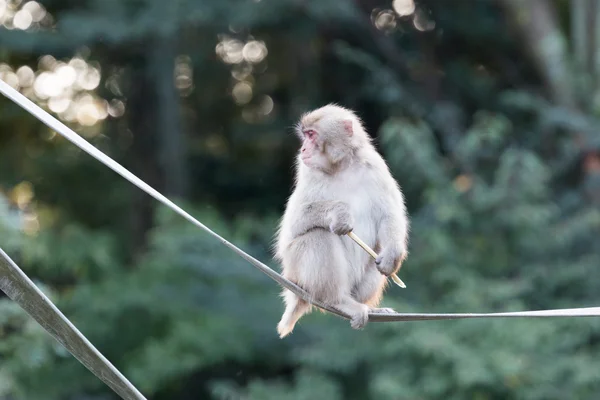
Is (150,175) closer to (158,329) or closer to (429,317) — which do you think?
(158,329)

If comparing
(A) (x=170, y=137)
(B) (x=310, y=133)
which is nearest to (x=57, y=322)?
(B) (x=310, y=133)

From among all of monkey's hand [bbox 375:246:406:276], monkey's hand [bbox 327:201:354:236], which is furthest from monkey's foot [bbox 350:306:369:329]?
monkey's hand [bbox 327:201:354:236]

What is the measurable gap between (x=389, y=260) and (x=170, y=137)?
893 centimetres

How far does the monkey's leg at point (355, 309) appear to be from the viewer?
344cm

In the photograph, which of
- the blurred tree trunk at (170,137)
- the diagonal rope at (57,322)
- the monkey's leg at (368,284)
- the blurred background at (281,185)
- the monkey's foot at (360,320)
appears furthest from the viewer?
the blurred tree trunk at (170,137)

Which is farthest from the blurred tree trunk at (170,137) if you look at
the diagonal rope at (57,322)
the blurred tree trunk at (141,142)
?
the diagonal rope at (57,322)

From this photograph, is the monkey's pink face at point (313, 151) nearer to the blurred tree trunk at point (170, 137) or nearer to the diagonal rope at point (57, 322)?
the diagonal rope at point (57, 322)

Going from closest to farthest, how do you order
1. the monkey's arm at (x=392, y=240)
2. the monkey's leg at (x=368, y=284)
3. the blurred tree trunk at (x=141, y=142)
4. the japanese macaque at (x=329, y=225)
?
the monkey's arm at (x=392, y=240) < the japanese macaque at (x=329, y=225) < the monkey's leg at (x=368, y=284) < the blurred tree trunk at (x=141, y=142)

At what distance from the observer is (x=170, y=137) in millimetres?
12195

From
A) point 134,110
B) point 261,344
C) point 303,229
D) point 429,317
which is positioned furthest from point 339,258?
point 134,110

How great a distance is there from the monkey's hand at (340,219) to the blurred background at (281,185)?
337cm

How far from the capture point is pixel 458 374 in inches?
329

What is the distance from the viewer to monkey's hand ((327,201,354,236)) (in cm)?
347

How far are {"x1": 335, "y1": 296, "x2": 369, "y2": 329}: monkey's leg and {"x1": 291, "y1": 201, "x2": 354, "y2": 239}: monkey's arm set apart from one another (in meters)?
0.30
